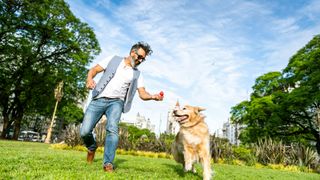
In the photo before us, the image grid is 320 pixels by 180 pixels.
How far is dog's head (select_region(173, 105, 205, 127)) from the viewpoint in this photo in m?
5.57

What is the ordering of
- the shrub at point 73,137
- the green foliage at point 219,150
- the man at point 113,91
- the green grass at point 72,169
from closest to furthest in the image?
the green grass at point 72,169 < the man at point 113,91 < the green foliage at point 219,150 < the shrub at point 73,137

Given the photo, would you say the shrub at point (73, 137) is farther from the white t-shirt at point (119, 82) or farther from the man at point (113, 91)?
the white t-shirt at point (119, 82)

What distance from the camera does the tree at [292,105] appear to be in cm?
2688

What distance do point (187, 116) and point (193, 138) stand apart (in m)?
0.46

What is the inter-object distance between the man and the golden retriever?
58cm

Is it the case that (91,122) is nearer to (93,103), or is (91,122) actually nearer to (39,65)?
(93,103)

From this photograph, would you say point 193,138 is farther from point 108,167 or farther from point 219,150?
point 219,150

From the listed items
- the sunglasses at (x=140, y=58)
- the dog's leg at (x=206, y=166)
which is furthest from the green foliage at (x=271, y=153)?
the sunglasses at (x=140, y=58)

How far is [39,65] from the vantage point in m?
29.3

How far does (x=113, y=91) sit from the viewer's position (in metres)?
5.45

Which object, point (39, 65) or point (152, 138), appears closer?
point (152, 138)

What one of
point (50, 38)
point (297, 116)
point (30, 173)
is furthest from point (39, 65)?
point (30, 173)

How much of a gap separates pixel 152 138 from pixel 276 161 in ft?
21.9

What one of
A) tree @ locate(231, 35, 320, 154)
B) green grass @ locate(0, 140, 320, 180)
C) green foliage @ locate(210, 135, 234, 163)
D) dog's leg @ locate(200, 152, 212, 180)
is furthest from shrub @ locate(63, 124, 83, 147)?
tree @ locate(231, 35, 320, 154)
